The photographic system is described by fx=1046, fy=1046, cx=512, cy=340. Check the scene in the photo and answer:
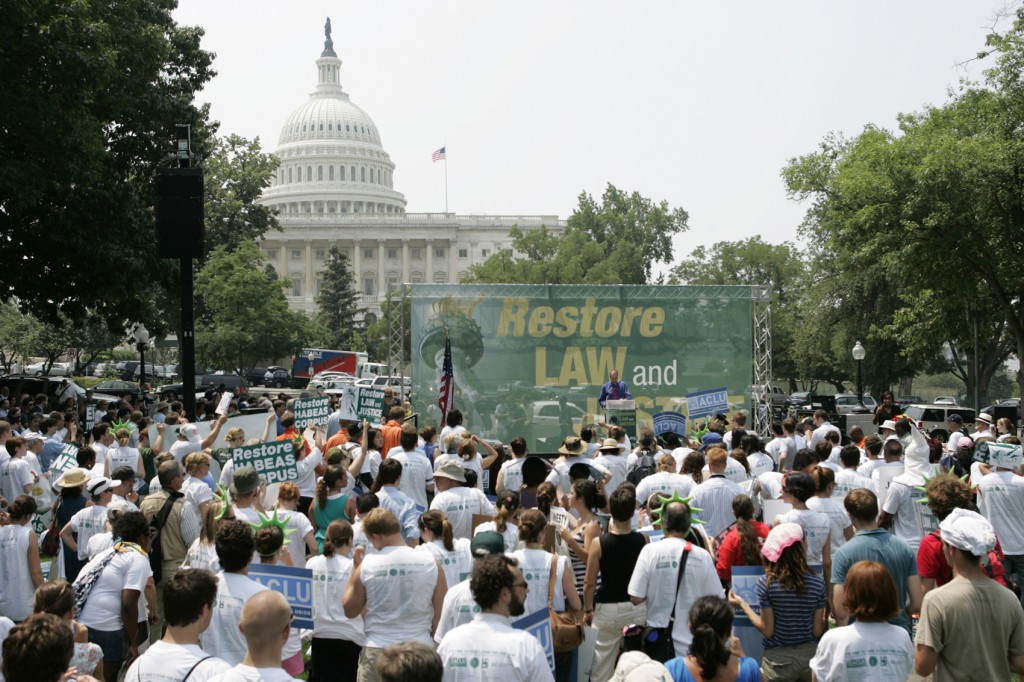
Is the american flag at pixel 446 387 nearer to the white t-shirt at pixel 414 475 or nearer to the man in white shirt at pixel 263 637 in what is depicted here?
the white t-shirt at pixel 414 475

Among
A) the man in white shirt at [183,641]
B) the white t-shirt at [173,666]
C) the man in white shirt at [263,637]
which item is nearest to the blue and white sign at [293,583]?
the man in white shirt at [183,641]

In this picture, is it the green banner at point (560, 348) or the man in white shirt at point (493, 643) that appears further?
the green banner at point (560, 348)

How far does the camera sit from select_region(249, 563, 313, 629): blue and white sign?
5938mm

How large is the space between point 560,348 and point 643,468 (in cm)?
1094

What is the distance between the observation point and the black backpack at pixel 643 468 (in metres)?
10.4

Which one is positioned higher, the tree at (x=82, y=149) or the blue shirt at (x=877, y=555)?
the tree at (x=82, y=149)

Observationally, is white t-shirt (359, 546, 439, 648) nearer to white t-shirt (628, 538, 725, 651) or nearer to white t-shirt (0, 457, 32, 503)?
white t-shirt (628, 538, 725, 651)

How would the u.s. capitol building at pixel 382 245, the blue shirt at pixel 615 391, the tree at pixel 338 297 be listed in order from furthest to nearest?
the u.s. capitol building at pixel 382 245 → the tree at pixel 338 297 → the blue shirt at pixel 615 391

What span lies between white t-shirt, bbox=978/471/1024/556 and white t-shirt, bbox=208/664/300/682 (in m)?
6.75

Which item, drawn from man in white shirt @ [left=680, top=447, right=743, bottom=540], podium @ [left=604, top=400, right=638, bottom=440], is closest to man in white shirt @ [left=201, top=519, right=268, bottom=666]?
man in white shirt @ [left=680, top=447, right=743, bottom=540]

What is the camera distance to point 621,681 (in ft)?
13.2

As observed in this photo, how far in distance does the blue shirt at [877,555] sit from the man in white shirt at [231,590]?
3396 millimetres

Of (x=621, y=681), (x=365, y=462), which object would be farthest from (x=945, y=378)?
(x=621, y=681)

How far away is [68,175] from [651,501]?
18.6m
